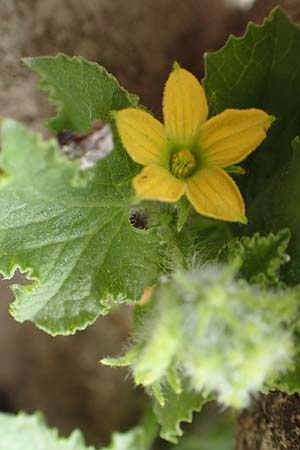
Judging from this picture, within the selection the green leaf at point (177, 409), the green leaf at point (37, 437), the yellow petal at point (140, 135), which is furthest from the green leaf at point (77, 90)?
the green leaf at point (37, 437)

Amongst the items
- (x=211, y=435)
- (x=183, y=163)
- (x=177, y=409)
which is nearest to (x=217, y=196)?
(x=183, y=163)

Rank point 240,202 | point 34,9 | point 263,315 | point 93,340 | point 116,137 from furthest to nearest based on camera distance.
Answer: point 93,340 → point 34,9 → point 116,137 → point 240,202 → point 263,315

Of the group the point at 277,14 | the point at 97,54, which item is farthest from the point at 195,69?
the point at 277,14

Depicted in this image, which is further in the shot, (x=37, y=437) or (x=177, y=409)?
(x=37, y=437)

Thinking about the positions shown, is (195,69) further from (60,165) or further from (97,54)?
(60,165)

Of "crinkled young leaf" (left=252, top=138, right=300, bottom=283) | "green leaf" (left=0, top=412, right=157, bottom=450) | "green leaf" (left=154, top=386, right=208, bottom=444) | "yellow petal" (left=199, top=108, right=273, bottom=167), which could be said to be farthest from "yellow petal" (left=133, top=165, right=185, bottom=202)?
"green leaf" (left=0, top=412, right=157, bottom=450)

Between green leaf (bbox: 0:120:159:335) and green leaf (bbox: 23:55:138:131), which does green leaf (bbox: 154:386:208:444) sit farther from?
green leaf (bbox: 23:55:138:131)

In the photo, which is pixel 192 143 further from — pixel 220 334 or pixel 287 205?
pixel 220 334
